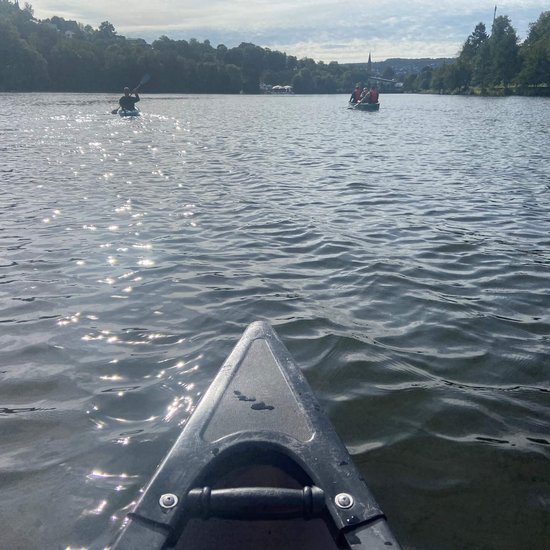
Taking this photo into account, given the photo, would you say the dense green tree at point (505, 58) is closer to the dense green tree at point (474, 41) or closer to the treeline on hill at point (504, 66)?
the treeline on hill at point (504, 66)

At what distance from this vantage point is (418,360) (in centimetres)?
467

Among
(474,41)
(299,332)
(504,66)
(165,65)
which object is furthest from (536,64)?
(299,332)

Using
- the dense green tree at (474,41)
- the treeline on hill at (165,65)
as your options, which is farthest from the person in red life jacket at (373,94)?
the dense green tree at (474,41)

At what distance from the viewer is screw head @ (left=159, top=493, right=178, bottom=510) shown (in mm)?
2320

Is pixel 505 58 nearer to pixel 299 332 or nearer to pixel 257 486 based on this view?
pixel 299 332

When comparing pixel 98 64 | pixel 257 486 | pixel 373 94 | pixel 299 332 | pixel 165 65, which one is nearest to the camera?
pixel 257 486

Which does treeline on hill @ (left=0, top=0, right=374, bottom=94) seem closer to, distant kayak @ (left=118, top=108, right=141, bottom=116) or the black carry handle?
distant kayak @ (left=118, top=108, right=141, bottom=116)

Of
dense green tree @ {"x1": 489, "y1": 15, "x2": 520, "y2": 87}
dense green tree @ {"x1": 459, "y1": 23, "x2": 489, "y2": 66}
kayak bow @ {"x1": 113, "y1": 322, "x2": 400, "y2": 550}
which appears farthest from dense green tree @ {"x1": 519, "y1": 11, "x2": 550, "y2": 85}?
kayak bow @ {"x1": 113, "y1": 322, "x2": 400, "y2": 550}

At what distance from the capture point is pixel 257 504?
7.44 ft

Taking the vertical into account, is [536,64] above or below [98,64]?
above

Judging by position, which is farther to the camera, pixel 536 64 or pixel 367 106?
pixel 536 64

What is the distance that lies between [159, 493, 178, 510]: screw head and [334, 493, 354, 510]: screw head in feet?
2.41

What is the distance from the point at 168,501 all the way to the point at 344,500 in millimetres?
803

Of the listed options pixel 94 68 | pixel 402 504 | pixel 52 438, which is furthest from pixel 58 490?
pixel 94 68
